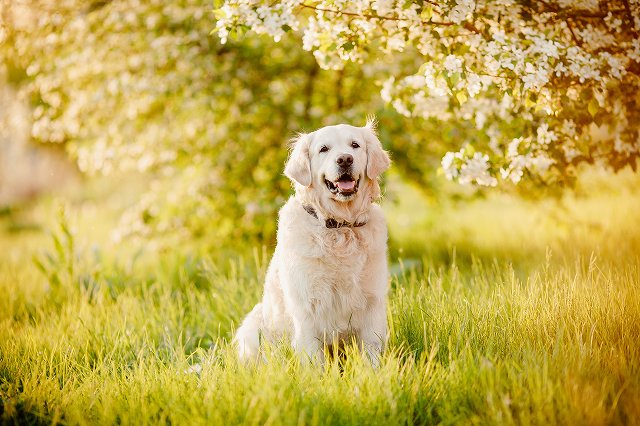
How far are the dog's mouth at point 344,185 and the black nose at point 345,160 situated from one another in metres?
0.06

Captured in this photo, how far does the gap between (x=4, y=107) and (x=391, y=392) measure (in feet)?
17.6

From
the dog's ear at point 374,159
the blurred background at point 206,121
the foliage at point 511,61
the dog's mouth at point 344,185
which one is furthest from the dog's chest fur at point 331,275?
the blurred background at point 206,121

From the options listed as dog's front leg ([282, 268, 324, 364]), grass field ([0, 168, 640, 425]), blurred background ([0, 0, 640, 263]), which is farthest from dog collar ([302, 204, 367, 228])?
blurred background ([0, 0, 640, 263])

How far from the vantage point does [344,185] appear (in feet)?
10.3

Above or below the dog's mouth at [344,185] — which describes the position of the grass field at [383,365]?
below

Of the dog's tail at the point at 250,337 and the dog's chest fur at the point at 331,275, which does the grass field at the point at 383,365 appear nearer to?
the dog's tail at the point at 250,337

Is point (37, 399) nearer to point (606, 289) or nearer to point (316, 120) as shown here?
point (606, 289)

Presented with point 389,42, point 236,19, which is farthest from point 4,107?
point 389,42

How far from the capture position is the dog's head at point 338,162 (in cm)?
313

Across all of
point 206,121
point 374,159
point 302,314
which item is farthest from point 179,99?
point 302,314

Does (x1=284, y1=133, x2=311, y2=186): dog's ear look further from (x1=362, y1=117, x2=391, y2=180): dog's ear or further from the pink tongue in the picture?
(x1=362, y1=117, x2=391, y2=180): dog's ear

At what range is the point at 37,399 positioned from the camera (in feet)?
8.71

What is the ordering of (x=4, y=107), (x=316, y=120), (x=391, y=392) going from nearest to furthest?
(x=391, y=392) → (x=316, y=120) → (x=4, y=107)

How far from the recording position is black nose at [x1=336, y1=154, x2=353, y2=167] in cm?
310
